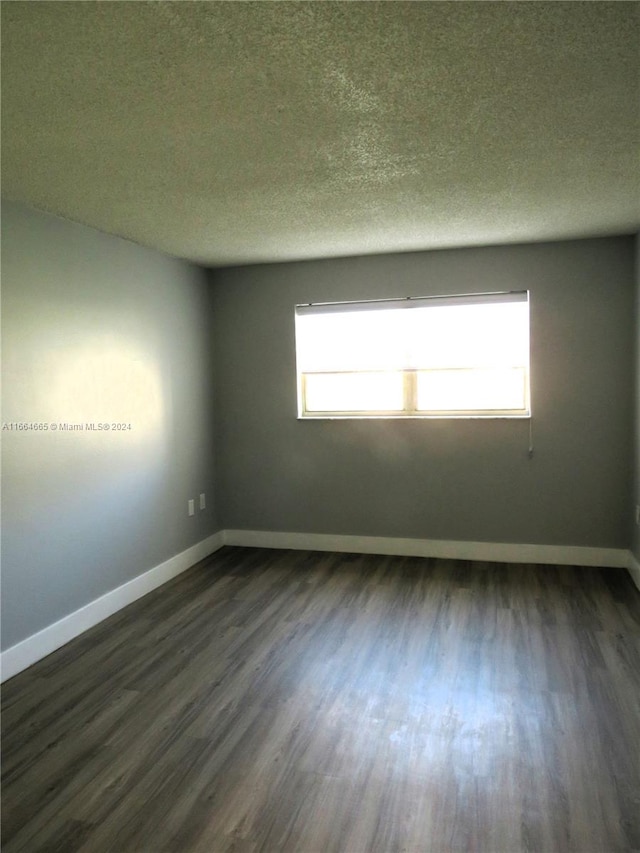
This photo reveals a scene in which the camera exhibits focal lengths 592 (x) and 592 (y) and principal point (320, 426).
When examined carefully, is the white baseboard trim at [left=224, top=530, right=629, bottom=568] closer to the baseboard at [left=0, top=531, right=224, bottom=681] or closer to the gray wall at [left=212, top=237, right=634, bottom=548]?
the gray wall at [left=212, top=237, right=634, bottom=548]

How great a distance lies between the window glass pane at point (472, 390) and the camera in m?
4.55

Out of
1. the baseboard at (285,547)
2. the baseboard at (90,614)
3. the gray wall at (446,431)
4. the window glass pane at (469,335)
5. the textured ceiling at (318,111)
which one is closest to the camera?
the textured ceiling at (318,111)

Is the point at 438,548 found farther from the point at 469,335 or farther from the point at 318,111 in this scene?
the point at 318,111

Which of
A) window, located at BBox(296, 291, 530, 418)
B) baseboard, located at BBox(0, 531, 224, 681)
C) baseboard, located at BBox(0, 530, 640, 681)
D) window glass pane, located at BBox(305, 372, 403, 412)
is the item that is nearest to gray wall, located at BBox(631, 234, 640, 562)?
baseboard, located at BBox(0, 530, 640, 681)

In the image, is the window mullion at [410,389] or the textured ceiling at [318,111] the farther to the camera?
the window mullion at [410,389]

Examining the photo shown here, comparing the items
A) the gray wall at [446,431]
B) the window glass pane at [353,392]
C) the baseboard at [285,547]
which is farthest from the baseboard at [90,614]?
the window glass pane at [353,392]

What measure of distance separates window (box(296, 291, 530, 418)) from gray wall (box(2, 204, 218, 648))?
40.4 inches

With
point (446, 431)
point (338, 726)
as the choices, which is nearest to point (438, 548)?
point (446, 431)

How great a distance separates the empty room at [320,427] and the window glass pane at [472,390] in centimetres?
2

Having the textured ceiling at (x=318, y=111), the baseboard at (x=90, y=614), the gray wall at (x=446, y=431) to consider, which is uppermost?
the textured ceiling at (x=318, y=111)

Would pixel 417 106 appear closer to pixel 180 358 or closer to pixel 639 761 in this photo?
pixel 639 761

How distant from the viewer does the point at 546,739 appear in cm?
235

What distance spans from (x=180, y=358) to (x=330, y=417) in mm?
1295

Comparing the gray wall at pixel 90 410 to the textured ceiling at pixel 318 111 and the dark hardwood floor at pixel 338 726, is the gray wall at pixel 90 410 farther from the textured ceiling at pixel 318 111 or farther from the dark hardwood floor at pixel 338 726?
the dark hardwood floor at pixel 338 726
